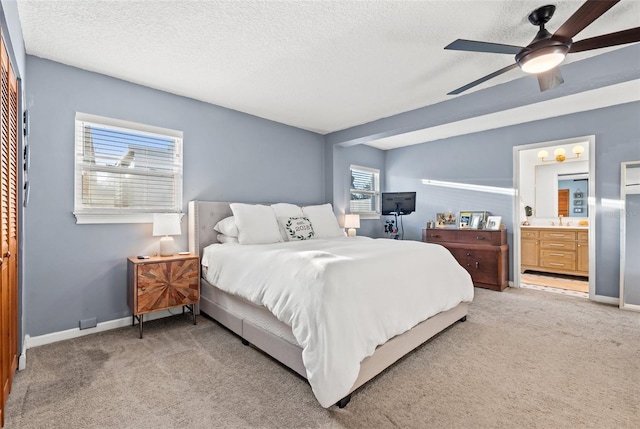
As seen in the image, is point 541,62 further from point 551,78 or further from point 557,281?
point 557,281

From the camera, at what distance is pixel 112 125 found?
3.01 metres

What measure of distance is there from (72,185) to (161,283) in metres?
1.21

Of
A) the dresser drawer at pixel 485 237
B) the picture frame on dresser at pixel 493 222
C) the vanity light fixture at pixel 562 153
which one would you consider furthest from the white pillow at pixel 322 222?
the vanity light fixture at pixel 562 153

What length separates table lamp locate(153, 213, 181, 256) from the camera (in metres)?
2.97

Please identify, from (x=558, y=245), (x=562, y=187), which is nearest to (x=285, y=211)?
(x=558, y=245)

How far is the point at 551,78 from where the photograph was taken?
2.25 metres

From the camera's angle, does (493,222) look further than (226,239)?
Yes

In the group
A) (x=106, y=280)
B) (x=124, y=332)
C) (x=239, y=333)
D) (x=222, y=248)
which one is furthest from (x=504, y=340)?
(x=106, y=280)

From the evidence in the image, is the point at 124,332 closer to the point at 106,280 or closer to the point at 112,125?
the point at 106,280

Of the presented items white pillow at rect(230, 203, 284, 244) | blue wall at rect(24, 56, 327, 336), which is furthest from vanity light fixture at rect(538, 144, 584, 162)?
blue wall at rect(24, 56, 327, 336)

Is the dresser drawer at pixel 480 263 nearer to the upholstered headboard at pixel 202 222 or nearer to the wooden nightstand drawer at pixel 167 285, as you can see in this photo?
the upholstered headboard at pixel 202 222

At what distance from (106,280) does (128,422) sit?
5.77 ft

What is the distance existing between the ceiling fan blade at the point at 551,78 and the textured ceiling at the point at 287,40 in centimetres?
35

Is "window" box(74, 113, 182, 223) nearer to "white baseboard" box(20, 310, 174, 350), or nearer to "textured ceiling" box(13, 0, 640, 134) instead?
"textured ceiling" box(13, 0, 640, 134)
